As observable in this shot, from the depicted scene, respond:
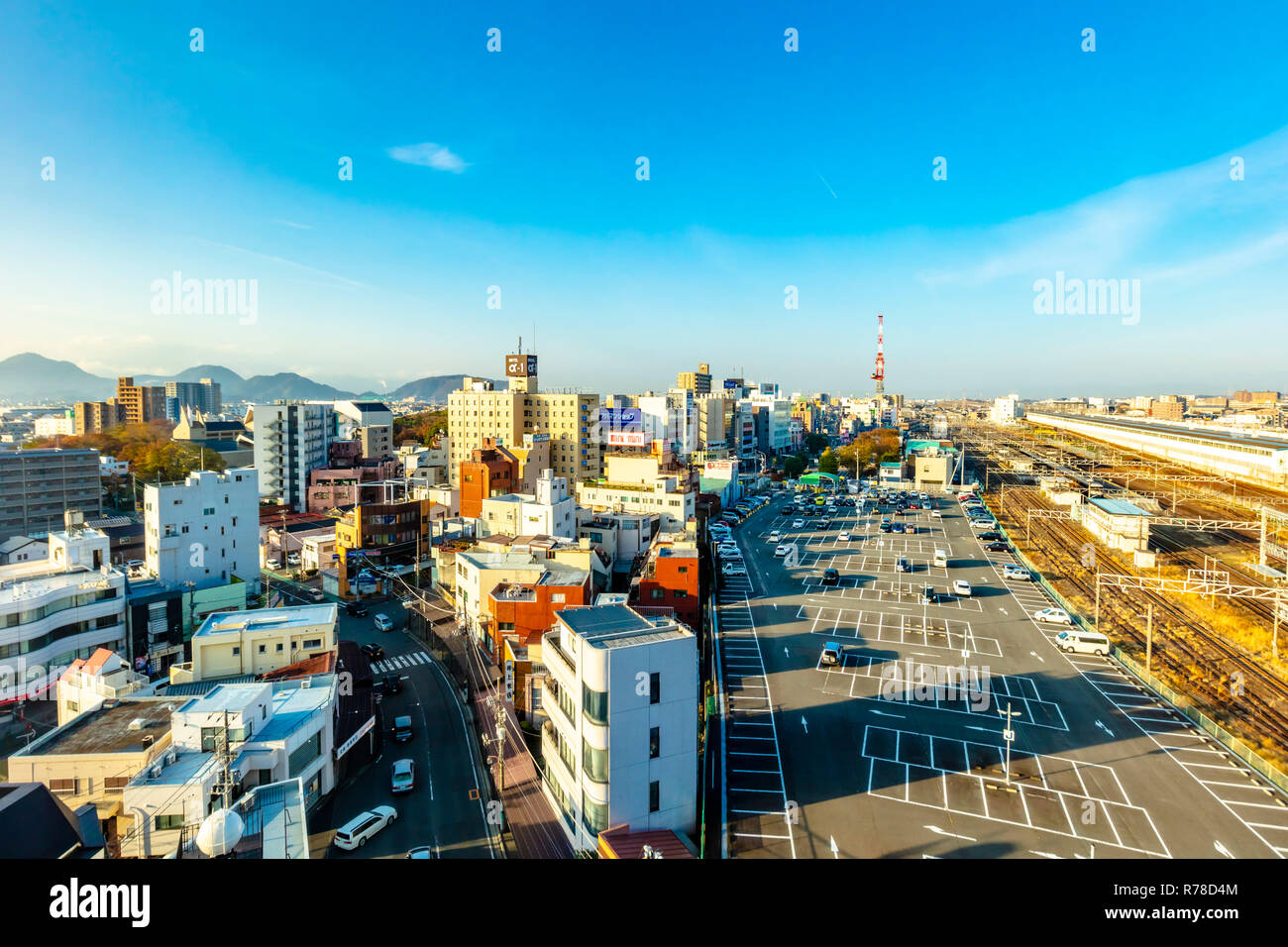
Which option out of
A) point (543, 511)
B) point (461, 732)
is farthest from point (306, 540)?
point (461, 732)

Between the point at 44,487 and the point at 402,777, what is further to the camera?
the point at 44,487

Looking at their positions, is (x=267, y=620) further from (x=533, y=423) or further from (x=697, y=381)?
(x=697, y=381)

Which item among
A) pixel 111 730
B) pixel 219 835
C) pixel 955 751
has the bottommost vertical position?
pixel 955 751

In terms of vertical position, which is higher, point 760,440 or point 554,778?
point 760,440

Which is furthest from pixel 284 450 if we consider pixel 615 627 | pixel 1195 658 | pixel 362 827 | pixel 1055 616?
pixel 1195 658

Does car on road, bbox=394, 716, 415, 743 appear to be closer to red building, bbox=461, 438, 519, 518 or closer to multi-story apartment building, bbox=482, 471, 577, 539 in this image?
multi-story apartment building, bbox=482, 471, 577, 539
